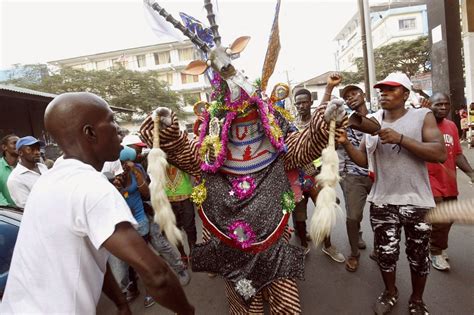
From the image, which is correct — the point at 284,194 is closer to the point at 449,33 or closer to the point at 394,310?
the point at 394,310

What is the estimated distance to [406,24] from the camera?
117ft

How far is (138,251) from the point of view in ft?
3.71

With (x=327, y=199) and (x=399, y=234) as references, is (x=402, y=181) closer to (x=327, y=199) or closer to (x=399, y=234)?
(x=399, y=234)

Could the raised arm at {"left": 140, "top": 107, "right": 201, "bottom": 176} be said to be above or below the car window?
above

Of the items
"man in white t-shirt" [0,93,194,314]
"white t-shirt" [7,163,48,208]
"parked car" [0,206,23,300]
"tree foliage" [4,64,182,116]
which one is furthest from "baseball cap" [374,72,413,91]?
"tree foliage" [4,64,182,116]

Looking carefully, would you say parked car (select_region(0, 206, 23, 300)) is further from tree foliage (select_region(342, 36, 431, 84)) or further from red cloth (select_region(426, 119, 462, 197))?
tree foliage (select_region(342, 36, 431, 84))

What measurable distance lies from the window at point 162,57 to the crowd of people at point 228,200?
33.1m

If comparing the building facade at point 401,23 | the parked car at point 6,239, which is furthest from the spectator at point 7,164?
the building facade at point 401,23

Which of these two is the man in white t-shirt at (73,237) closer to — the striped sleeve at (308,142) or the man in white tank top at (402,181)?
the striped sleeve at (308,142)

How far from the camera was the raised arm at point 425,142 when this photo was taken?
2.25 meters

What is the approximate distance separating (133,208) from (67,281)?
90.1 inches

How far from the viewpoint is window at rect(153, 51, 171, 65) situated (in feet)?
113

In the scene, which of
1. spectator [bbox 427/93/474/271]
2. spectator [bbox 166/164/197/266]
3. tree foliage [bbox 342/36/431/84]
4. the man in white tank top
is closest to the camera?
the man in white tank top

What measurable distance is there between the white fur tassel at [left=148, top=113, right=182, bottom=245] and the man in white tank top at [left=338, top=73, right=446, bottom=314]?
54.2 inches
